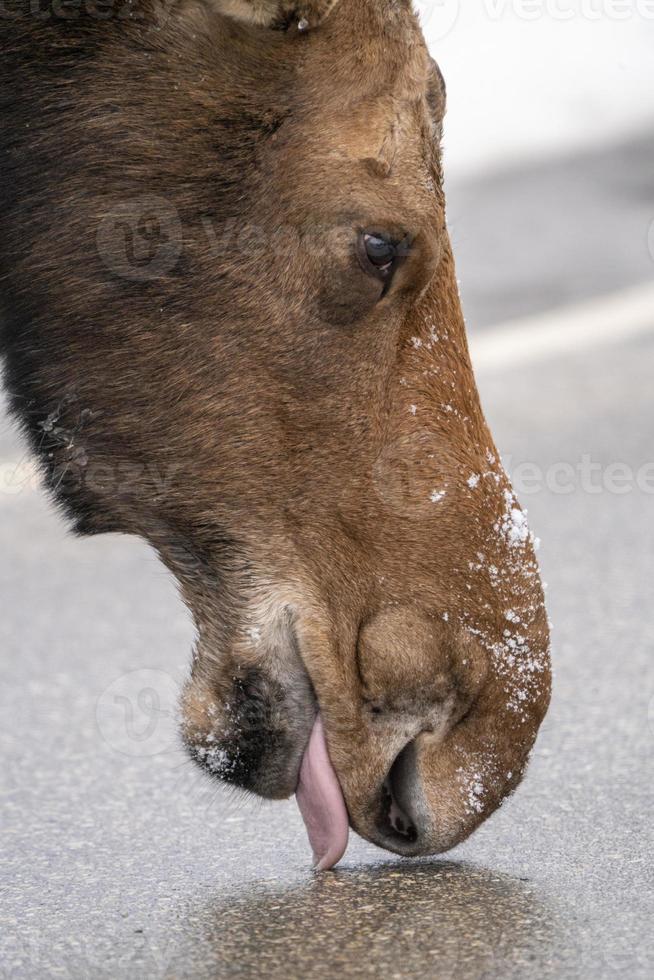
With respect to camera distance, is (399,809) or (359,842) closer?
(399,809)

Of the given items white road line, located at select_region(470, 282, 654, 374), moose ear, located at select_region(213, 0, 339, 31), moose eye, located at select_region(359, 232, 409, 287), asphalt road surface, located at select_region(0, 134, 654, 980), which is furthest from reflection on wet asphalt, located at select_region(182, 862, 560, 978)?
white road line, located at select_region(470, 282, 654, 374)

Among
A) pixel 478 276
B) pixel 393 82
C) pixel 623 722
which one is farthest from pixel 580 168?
pixel 393 82

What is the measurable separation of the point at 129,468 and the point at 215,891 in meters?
0.81

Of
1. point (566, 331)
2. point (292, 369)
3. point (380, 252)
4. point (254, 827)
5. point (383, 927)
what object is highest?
point (380, 252)

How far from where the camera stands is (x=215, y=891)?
296 cm

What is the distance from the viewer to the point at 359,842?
3.27 meters

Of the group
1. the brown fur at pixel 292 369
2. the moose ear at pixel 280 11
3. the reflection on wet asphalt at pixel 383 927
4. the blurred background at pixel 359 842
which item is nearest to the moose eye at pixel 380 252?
the brown fur at pixel 292 369

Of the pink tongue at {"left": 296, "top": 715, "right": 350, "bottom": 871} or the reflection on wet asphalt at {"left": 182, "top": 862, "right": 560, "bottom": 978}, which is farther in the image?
the pink tongue at {"left": 296, "top": 715, "right": 350, "bottom": 871}

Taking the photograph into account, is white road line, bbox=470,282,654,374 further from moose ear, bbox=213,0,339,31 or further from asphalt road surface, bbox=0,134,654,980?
moose ear, bbox=213,0,339,31

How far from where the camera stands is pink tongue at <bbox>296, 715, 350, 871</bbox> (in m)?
2.86

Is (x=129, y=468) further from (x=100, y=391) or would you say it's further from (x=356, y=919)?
(x=356, y=919)

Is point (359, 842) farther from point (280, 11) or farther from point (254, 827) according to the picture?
point (280, 11)

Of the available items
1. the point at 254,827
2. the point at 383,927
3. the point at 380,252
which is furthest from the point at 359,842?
the point at 380,252

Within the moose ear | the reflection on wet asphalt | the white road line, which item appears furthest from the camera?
the white road line
